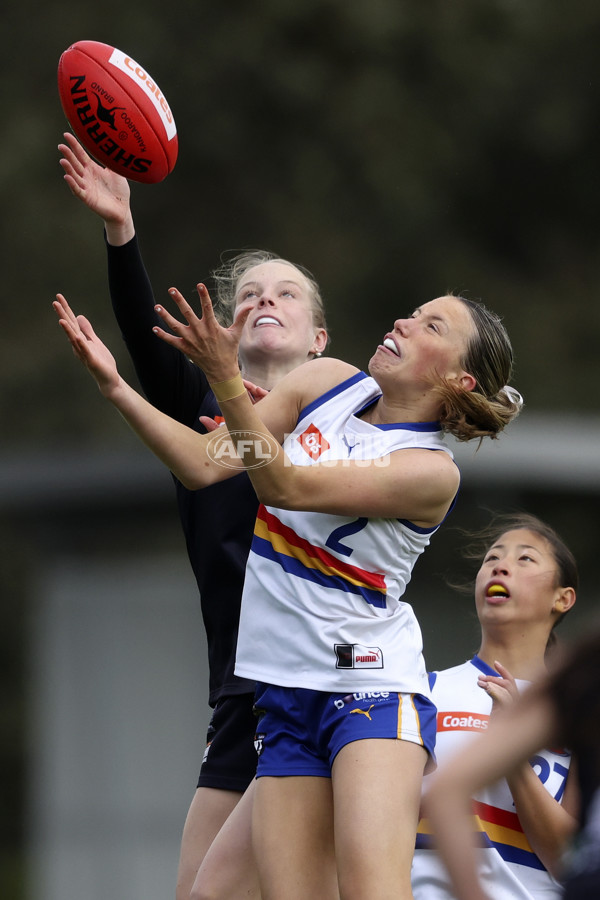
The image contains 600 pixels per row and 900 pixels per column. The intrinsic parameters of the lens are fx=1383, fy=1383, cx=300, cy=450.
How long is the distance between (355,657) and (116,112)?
1.85m

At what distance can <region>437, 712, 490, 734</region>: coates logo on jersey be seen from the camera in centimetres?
384

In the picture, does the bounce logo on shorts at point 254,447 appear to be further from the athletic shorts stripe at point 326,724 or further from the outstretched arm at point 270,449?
the athletic shorts stripe at point 326,724

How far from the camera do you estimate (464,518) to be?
480 inches

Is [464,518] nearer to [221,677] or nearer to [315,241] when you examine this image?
[315,241]

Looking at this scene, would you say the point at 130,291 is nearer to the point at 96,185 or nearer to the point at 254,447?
the point at 96,185

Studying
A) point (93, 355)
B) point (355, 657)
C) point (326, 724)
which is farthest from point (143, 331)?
point (326, 724)

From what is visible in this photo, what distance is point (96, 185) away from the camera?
399cm

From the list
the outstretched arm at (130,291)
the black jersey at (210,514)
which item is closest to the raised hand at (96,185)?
the outstretched arm at (130,291)

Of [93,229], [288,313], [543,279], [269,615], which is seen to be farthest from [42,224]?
[269,615]

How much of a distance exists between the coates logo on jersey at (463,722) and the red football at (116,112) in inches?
72.1

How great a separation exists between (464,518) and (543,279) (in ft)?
16.1

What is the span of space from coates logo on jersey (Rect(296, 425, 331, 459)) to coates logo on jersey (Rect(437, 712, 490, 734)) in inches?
35.7

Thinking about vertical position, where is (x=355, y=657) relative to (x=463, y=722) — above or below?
above

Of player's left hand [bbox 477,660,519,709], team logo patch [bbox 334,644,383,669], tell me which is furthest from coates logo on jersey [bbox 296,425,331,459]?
player's left hand [bbox 477,660,519,709]
